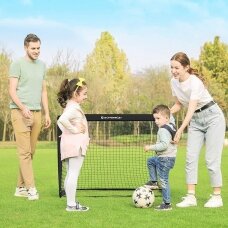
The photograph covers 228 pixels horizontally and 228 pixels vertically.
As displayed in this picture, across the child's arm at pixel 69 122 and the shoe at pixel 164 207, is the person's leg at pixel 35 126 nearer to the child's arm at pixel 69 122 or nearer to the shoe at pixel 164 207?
the child's arm at pixel 69 122

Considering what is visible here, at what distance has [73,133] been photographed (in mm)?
7262

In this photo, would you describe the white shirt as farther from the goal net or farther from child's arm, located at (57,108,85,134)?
child's arm, located at (57,108,85,134)

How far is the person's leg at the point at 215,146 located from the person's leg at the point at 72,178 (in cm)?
188

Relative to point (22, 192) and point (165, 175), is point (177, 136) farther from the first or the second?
point (22, 192)

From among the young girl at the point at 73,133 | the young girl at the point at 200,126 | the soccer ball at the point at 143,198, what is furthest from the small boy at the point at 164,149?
the young girl at the point at 73,133

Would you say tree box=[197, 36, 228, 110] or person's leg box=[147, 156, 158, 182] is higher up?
tree box=[197, 36, 228, 110]

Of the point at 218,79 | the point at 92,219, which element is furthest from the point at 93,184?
the point at 218,79

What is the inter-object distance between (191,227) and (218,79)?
42656 millimetres

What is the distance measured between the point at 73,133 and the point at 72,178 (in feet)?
1.98

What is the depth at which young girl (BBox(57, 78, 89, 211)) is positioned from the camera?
723 centimetres

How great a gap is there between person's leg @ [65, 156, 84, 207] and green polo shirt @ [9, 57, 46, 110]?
161 centimetres

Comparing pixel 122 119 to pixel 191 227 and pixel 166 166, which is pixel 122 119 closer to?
pixel 166 166

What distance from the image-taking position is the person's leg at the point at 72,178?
726 cm

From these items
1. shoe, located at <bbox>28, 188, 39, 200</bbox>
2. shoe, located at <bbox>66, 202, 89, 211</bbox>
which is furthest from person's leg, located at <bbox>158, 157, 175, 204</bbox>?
shoe, located at <bbox>28, 188, 39, 200</bbox>
